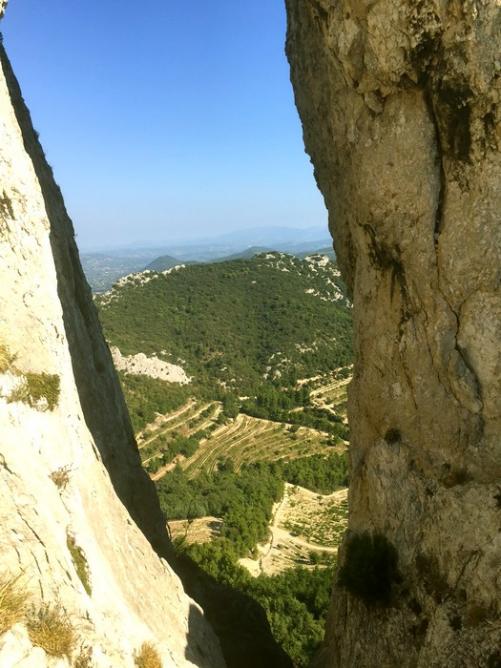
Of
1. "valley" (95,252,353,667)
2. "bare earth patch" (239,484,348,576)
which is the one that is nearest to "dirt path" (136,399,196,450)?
"valley" (95,252,353,667)

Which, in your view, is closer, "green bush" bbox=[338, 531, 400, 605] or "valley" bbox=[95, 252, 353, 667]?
"green bush" bbox=[338, 531, 400, 605]

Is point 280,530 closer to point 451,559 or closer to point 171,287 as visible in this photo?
point 451,559

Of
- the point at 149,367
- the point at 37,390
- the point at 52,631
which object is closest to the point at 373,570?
the point at 52,631

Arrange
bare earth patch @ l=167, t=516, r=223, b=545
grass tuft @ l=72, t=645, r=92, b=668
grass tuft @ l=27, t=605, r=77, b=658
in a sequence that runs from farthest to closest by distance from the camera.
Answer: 1. bare earth patch @ l=167, t=516, r=223, b=545
2. grass tuft @ l=72, t=645, r=92, b=668
3. grass tuft @ l=27, t=605, r=77, b=658

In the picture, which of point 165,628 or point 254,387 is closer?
point 165,628

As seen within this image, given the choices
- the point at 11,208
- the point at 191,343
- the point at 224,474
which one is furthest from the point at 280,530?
the point at 191,343

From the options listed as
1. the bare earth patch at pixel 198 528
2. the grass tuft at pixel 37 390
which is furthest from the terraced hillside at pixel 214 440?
the grass tuft at pixel 37 390

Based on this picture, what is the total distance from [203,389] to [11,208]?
8991 cm

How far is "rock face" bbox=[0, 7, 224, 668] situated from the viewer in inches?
363

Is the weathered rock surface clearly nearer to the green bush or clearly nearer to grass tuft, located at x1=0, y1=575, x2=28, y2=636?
the green bush

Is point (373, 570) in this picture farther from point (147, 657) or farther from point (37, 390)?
point (37, 390)

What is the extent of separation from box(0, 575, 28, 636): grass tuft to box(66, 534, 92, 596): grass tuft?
74.4 inches

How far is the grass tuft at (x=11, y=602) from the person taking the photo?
8.03 metres

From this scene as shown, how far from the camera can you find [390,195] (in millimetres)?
13555
